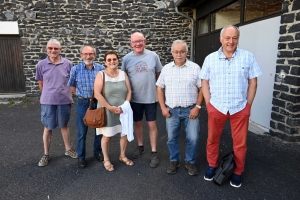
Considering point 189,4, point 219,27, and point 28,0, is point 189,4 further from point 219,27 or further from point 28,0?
point 28,0

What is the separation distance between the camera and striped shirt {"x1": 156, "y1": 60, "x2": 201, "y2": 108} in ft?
8.05

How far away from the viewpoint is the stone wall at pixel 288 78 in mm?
3267

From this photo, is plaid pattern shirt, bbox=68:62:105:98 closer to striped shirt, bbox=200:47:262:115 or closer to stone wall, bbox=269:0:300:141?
striped shirt, bbox=200:47:262:115

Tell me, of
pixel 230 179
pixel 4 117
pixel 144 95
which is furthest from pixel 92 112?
pixel 4 117

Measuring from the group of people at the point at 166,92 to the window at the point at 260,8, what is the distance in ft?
7.23

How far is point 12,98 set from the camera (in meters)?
7.55

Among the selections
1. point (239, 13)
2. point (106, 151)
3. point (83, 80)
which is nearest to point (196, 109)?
point (106, 151)

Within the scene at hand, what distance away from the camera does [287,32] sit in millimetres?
3395

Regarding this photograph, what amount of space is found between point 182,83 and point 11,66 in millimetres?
7360

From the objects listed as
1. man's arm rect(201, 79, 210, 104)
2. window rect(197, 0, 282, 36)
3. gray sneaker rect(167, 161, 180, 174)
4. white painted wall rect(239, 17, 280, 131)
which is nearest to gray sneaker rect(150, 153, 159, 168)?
gray sneaker rect(167, 161, 180, 174)

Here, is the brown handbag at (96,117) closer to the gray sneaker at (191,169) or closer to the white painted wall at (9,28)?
the gray sneaker at (191,169)

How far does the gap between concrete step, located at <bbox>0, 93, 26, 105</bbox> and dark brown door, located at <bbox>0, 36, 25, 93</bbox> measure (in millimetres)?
195

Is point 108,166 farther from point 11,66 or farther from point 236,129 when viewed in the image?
point 11,66

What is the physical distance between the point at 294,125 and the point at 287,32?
1433 millimetres
